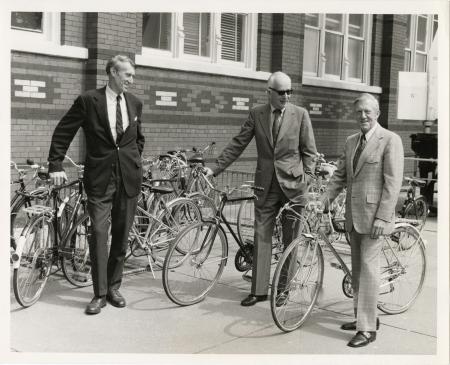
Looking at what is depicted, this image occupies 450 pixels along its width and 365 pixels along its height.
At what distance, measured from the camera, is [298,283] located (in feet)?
17.6

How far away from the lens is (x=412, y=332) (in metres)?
5.33

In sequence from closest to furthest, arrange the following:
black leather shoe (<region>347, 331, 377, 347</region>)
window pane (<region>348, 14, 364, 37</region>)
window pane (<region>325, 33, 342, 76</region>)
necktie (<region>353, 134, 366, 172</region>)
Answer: black leather shoe (<region>347, 331, 377, 347</region>) → necktie (<region>353, 134, 366, 172</region>) → window pane (<region>325, 33, 342, 76</region>) → window pane (<region>348, 14, 364, 37</region>)

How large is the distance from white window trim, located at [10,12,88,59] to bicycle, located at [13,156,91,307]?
2.95 m

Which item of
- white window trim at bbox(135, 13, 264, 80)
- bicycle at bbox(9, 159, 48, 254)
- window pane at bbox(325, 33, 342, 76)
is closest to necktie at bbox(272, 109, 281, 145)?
bicycle at bbox(9, 159, 48, 254)

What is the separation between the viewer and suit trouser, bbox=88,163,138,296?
5.64 metres

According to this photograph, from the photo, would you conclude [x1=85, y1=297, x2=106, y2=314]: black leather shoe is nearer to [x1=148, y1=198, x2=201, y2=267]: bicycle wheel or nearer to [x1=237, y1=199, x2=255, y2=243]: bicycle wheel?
[x1=148, y1=198, x2=201, y2=267]: bicycle wheel

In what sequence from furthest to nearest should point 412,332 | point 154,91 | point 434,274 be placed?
point 154,91, point 434,274, point 412,332

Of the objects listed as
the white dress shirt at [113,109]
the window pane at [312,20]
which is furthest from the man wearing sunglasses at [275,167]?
the window pane at [312,20]

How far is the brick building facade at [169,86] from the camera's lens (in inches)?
340

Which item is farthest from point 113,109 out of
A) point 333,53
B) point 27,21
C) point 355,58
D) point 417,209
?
point 355,58

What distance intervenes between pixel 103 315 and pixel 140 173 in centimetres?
128

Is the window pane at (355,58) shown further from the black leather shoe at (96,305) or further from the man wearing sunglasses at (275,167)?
the black leather shoe at (96,305)
